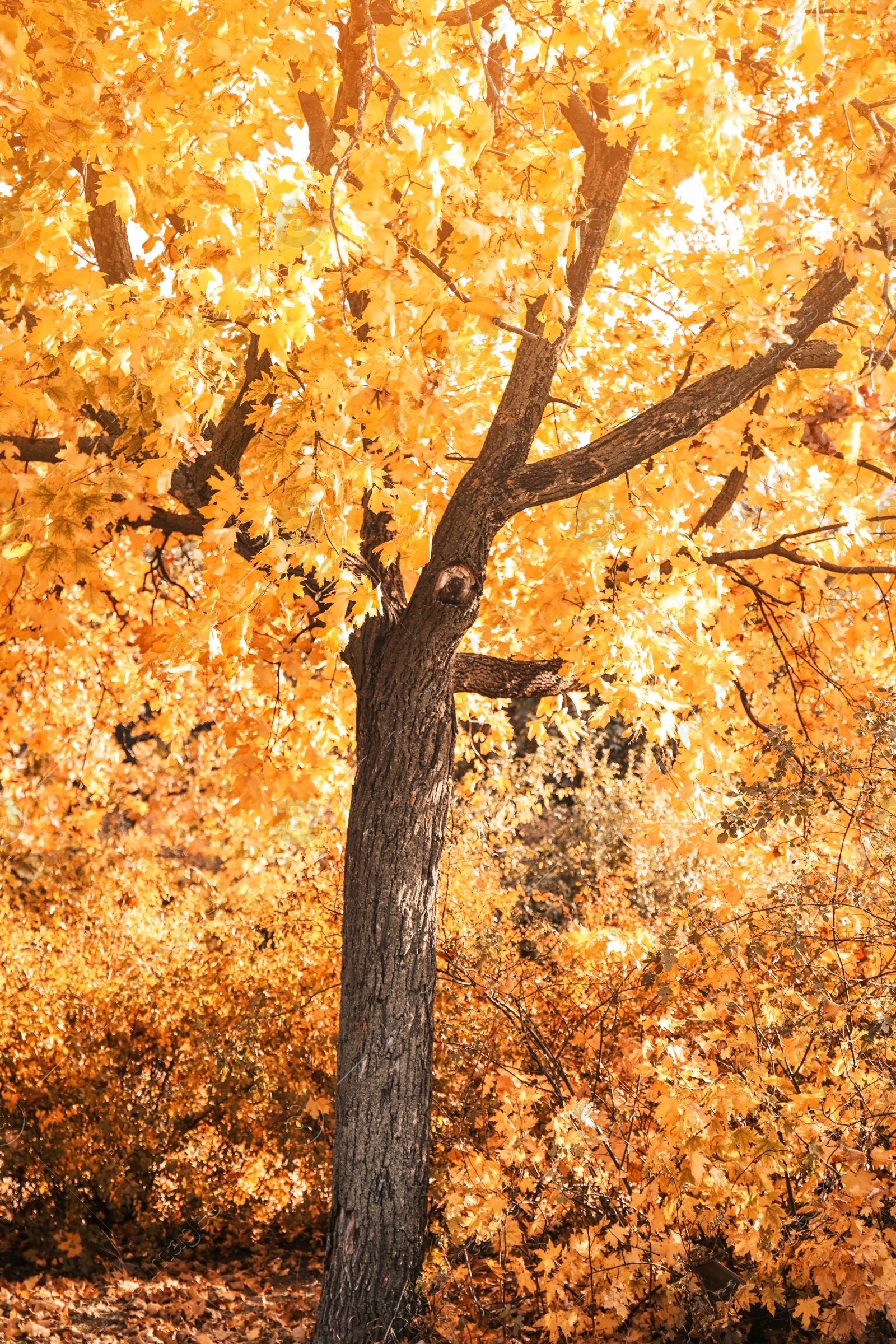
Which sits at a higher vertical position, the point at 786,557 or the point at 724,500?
the point at 724,500

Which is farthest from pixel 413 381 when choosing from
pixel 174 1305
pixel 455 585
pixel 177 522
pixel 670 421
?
pixel 174 1305

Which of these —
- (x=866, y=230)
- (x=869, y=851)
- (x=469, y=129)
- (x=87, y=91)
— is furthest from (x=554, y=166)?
(x=869, y=851)

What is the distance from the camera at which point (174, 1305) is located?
5.39 meters

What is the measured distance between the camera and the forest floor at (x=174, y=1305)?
4.91m

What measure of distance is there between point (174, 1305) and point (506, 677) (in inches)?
166

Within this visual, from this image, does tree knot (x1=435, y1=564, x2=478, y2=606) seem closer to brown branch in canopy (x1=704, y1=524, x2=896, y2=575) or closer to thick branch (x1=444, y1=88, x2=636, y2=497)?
thick branch (x1=444, y1=88, x2=636, y2=497)

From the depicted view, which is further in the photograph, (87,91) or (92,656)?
(92,656)

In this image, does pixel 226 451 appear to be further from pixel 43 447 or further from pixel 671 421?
pixel 671 421

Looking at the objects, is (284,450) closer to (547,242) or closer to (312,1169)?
(547,242)

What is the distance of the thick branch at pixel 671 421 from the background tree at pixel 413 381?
0.05 feet

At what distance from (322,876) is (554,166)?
595 centimetres

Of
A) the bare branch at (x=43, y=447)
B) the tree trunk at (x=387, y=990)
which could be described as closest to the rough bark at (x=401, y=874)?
the tree trunk at (x=387, y=990)

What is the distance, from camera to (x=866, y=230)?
2.68m

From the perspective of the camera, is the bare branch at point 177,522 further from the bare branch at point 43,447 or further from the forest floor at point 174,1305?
the forest floor at point 174,1305
